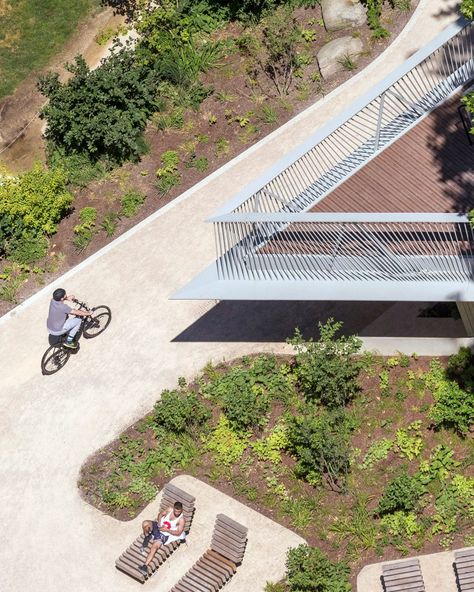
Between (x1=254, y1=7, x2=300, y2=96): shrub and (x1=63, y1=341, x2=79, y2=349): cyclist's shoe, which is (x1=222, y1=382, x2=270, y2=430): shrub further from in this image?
(x1=254, y1=7, x2=300, y2=96): shrub

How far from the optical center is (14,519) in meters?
17.8

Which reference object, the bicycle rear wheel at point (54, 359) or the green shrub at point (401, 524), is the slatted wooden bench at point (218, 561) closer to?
the green shrub at point (401, 524)

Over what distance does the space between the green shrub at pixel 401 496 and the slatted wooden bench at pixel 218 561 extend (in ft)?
7.24

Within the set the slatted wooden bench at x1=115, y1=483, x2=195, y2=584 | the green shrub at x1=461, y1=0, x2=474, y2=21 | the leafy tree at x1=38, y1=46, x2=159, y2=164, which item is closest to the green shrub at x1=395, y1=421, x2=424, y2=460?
the slatted wooden bench at x1=115, y1=483, x2=195, y2=584

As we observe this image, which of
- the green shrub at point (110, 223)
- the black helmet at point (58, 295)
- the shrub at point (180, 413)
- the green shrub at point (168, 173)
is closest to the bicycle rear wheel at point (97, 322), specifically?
the black helmet at point (58, 295)

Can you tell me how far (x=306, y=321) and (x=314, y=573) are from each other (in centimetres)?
494

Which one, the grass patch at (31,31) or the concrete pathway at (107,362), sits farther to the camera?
the grass patch at (31,31)

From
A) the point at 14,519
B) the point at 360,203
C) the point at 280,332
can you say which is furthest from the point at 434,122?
the point at 14,519

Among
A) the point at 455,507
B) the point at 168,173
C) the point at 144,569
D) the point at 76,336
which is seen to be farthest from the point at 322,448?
the point at 168,173

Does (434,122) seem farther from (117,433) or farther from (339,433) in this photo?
(117,433)

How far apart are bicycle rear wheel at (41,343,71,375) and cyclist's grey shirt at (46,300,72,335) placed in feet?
1.79

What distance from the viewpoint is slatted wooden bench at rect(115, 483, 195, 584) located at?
54.5ft

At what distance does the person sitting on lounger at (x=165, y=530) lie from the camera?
16484 millimetres

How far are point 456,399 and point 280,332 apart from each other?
11.4 ft
